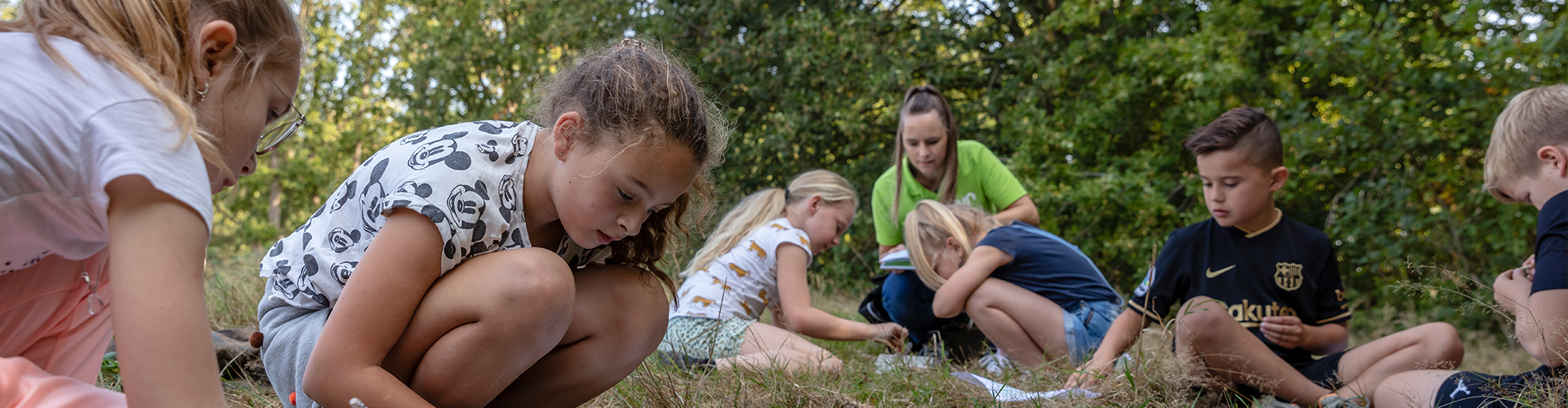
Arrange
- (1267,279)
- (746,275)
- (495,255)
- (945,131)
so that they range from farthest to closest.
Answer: (945,131), (746,275), (1267,279), (495,255)

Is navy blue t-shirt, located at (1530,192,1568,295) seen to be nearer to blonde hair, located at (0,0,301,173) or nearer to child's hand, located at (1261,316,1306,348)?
child's hand, located at (1261,316,1306,348)

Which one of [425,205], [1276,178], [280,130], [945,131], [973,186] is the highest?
[280,130]

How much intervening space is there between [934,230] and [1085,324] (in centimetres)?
68

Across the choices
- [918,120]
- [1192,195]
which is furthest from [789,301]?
[1192,195]

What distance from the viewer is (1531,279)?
2.22 metres

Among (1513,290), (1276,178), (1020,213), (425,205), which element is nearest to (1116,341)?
(1276,178)

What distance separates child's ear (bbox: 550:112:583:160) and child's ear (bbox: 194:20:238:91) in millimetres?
545

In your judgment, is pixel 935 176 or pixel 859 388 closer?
pixel 859 388

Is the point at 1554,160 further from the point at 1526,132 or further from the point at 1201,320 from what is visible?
the point at 1201,320

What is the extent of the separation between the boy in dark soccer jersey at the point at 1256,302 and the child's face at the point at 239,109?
75.6 inches

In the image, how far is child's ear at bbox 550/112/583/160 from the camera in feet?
5.32

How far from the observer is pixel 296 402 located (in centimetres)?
157

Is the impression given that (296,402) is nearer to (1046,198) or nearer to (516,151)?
(516,151)

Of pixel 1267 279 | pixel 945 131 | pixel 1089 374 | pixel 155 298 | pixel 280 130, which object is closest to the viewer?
pixel 155 298
